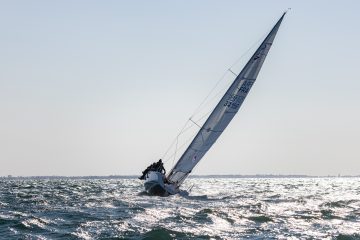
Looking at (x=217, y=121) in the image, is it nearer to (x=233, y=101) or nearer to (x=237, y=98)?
(x=233, y=101)

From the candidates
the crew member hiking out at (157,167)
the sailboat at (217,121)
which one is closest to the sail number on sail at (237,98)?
the sailboat at (217,121)

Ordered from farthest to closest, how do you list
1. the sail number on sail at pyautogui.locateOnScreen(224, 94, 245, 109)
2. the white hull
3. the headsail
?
the white hull → the sail number on sail at pyautogui.locateOnScreen(224, 94, 245, 109) → the headsail

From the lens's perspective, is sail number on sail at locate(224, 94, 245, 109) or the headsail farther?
sail number on sail at locate(224, 94, 245, 109)

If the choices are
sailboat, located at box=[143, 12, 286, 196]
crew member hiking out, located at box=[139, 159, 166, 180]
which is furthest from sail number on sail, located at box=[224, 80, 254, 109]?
crew member hiking out, located at box=[139, 159, 166, 180]

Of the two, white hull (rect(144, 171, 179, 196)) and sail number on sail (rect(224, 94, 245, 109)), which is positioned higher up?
sail number on sail (rect(224, 94, 245, 109))

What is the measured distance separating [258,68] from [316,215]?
531 inches

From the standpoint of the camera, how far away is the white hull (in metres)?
36.2

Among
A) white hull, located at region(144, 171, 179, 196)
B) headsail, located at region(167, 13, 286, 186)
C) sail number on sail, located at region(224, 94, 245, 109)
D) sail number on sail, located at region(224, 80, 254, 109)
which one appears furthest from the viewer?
white hull, located at region(144, 171, 179, 196)

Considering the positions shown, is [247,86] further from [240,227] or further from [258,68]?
[240,227]

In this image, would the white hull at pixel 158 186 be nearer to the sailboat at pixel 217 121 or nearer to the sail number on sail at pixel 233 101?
the sailboat at pixel 217 121

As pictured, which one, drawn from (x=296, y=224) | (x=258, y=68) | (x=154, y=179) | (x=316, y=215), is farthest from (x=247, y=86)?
(x=296, y=224)

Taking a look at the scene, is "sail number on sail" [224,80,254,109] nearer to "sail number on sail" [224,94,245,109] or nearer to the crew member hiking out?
"sail number on sail" [224,94,245,109]

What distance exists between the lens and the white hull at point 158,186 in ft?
119

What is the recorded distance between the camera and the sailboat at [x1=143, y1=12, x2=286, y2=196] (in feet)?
113
